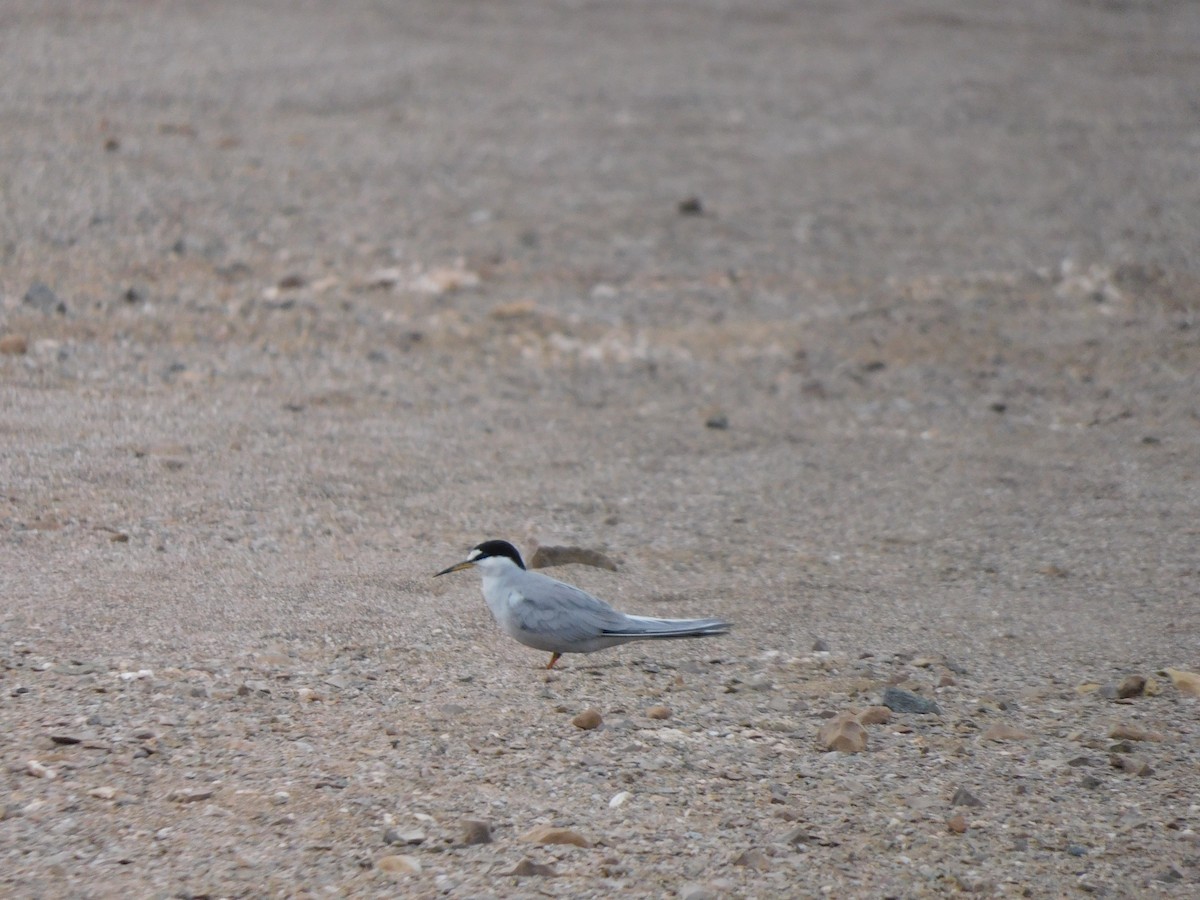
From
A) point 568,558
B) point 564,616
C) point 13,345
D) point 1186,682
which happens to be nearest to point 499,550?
point 564,616

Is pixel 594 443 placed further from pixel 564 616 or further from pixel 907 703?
pixel 907 703

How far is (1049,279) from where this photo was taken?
31.6 feet

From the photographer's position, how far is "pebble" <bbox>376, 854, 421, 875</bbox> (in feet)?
10.2

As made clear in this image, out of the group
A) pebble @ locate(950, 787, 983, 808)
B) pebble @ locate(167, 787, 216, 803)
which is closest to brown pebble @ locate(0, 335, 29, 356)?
pebble @ locate(167, 787, 216, 803)

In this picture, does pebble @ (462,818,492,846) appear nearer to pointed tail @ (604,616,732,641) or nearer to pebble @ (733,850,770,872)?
pebble @ (733,850,770,872)

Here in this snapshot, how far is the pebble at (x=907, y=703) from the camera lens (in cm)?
409

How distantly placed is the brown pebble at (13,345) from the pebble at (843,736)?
4776 mm

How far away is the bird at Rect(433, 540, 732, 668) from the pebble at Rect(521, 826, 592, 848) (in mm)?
951

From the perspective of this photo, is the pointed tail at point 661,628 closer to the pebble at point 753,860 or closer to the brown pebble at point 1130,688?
the pebble at point 753,860

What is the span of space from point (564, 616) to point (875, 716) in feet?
3.03

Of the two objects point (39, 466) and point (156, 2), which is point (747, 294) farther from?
point (156, 2)

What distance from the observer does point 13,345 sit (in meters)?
7.04

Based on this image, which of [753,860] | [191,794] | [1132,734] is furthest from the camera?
[1132,734]

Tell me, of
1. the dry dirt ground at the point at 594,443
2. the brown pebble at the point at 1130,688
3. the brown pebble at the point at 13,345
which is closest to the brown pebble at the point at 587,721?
the dry dirt ground at the point at 594,443
